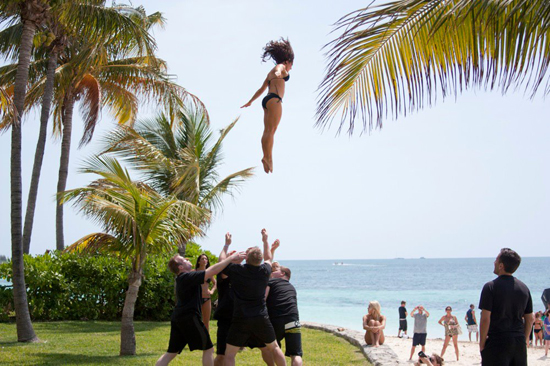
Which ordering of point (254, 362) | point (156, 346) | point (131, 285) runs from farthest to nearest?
point (156, 346) → point (131, 285) → point (254, 362)

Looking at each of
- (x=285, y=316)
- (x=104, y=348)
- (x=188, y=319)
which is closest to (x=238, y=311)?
(x=188, y=319)

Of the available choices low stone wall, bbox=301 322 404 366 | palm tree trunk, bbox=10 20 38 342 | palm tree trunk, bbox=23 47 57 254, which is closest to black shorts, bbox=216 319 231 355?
low stone wall, bbox=301 322 404 366

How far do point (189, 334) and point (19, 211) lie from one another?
284 inches

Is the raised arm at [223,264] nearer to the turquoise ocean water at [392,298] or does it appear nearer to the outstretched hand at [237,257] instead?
the outstretched hand at [237,257]

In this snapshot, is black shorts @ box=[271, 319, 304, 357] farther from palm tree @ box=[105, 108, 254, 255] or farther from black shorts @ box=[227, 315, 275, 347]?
palm tree @ box=[105, 108, 254, 255]

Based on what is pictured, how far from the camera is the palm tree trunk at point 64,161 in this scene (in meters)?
19.8

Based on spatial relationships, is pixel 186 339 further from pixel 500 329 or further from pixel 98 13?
pixel 98 13

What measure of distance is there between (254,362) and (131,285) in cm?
297

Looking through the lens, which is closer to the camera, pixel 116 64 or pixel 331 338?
pixel 331 338

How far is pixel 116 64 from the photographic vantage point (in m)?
19.8

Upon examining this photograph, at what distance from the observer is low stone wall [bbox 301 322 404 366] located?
11.5 metres

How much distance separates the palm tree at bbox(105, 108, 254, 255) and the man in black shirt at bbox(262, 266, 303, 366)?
9.06 m

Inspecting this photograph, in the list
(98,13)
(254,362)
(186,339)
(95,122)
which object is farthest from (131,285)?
(95,122)

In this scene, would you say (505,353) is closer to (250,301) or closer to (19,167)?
(250,301)
